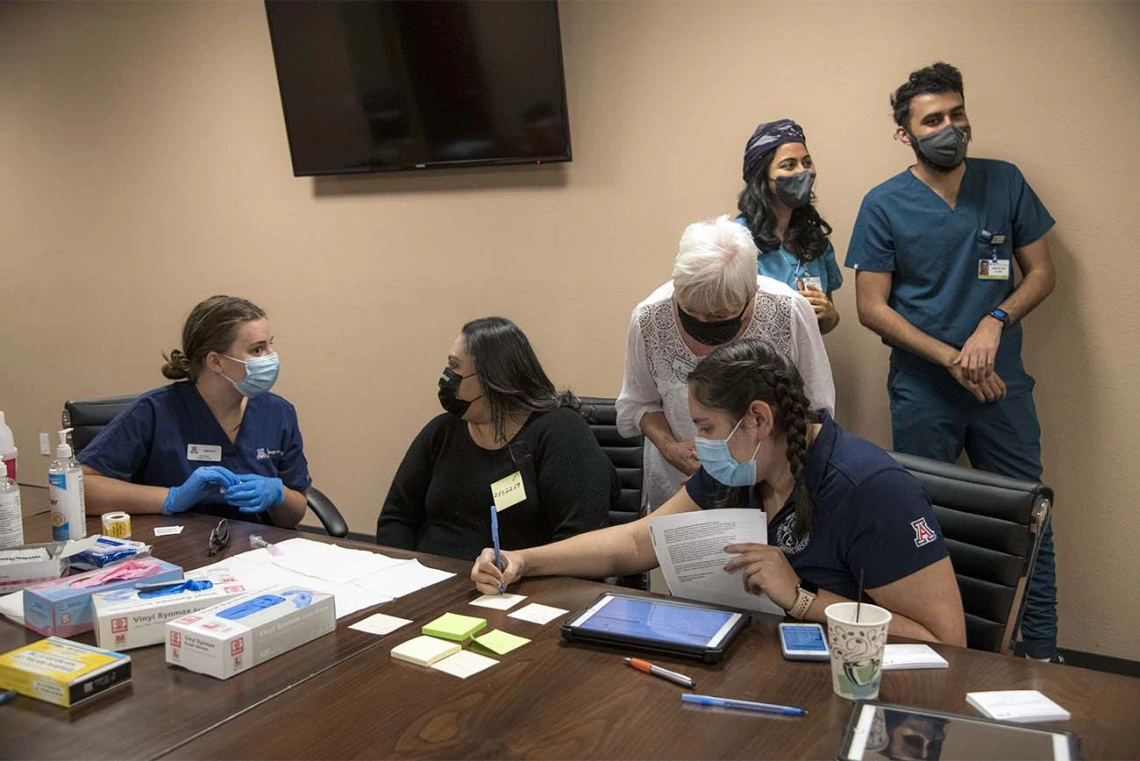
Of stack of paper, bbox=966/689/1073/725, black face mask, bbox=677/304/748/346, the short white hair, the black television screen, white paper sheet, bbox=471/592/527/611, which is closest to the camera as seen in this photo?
stack of paper, bbox=966/689/1073/725

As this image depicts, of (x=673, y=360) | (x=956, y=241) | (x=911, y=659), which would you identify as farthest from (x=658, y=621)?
(x=956, y=241)

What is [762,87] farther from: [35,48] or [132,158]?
[35,48]

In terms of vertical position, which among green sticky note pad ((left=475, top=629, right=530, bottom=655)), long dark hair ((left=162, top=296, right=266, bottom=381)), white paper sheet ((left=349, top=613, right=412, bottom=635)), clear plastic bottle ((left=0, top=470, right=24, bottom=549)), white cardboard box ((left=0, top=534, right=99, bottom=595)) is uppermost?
long dark hair ((left=162, top=296, right=266, bottom=381))

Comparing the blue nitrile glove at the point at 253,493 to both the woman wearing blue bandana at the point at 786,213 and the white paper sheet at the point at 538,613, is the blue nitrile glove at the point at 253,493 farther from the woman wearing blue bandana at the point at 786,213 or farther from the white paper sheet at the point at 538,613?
the woman wearing blue bandana at the point at 786,213

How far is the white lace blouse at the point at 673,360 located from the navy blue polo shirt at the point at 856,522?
2.20 ft

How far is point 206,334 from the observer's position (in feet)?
8.66

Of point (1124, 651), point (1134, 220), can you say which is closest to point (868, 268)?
point (1134, 220)

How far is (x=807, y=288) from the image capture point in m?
2.88

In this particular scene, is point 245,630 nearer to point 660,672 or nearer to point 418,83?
point 660,672

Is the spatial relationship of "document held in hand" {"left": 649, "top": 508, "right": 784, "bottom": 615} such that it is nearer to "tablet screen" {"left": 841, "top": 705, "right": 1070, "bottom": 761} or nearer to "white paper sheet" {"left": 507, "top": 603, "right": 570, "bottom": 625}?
"white paper sheet" {"left": 507, "top": 603, "right": 570, "bottom": 625}

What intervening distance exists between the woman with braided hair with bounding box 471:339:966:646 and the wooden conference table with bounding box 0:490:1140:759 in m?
0.11

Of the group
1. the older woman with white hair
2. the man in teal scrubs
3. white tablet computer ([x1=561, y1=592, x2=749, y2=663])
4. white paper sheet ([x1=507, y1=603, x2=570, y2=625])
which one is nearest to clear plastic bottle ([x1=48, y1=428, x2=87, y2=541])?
white paper sheet ([x1=507, y1=603, x2=570, y2=625])

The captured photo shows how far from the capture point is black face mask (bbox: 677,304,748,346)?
234cm

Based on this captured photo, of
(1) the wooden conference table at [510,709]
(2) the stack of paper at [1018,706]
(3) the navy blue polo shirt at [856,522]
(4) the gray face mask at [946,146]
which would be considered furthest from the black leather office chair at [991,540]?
(4) the gray face mask at [946,146]
